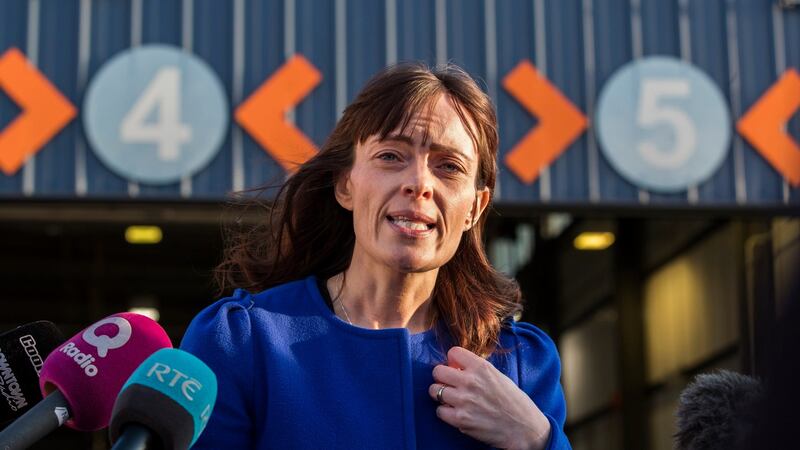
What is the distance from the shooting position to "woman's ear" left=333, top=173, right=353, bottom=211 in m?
2.73

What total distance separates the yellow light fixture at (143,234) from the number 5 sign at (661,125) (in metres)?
5.39

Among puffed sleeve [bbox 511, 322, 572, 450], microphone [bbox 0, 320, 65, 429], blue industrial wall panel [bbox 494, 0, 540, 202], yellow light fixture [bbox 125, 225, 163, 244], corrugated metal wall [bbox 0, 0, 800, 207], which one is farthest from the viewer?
yellow light fixture [bbox 125, 225, 163, 244]

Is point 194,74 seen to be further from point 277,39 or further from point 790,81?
point 790,81

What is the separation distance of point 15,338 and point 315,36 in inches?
320

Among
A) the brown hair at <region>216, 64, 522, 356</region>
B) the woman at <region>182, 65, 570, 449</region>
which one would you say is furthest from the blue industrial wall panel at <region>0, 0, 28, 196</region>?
the woman at <region>182, 65, 570, 449</region>

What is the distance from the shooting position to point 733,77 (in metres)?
10.4

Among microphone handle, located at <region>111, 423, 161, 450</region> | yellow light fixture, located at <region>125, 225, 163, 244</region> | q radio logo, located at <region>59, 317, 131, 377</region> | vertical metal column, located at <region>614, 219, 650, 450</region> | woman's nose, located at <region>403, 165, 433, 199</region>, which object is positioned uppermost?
woman's nose, located at <region>403, 165, 433, 199</region>

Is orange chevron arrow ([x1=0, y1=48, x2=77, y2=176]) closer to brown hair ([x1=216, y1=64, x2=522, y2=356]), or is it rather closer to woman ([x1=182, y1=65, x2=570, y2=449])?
brown hair ([x1=216, y1=64, x2=522, y2=356])

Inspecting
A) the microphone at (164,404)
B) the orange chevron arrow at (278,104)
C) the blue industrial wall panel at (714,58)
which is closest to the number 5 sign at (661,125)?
the blue industrial wall panel at (714,58)

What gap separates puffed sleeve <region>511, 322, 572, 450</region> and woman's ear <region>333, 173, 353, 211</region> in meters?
0.46

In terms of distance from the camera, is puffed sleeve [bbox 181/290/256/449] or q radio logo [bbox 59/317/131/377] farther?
puffed sleeve [bbox 181/290/256/449]

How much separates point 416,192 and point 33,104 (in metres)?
7.93

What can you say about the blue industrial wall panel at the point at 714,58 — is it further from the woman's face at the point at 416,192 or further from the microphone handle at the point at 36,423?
the microphone handle at the point at 36,423

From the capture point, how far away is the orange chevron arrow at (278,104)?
9.91 metres
